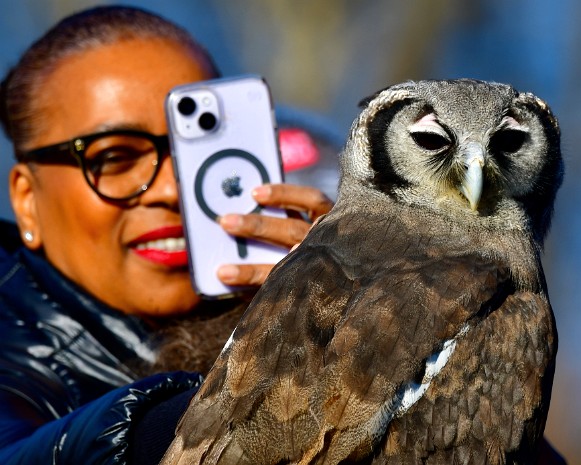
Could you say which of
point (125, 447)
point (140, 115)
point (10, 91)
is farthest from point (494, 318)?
point (10, 91)

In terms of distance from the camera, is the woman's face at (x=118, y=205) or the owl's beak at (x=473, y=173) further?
the woman's face at (x=118, y=205)

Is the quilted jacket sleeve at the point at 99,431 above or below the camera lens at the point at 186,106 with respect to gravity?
below

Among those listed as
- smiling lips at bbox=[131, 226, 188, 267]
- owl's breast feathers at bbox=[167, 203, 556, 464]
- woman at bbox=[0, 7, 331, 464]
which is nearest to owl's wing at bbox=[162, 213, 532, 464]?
owl's breast feathers at bbox=[167, 203, 556, 464]

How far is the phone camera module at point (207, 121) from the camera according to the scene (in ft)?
9.38

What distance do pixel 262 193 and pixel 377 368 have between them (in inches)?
38.4

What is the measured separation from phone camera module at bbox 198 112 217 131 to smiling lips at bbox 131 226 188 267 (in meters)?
0.34

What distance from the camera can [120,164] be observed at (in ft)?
9.95

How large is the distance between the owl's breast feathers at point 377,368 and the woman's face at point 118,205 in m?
0.90

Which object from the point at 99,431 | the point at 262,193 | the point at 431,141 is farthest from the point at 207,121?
the point at 99,431

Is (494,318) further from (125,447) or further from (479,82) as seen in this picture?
(125,447)

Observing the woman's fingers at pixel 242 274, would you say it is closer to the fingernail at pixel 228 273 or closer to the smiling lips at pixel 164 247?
the fingernail at pixel 228 273

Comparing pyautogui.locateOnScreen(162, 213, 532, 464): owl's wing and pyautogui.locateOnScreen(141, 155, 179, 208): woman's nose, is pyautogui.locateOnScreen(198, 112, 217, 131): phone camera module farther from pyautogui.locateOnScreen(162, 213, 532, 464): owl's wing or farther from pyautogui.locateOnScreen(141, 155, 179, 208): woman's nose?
pyautogui.locateOnScreen(162, 213, 532, 464): owl's wing

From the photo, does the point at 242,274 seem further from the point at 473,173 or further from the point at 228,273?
the point at 473,173

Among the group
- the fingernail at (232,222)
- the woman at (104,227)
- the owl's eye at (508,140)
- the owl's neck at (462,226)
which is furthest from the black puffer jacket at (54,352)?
the owl's eye at (508,140)
